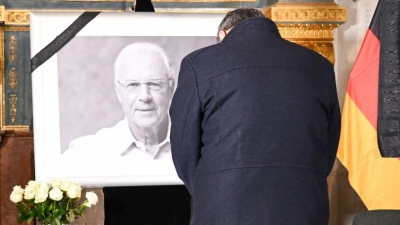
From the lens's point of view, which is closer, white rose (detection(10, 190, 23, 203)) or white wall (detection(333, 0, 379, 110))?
white rose (detection(10, 190, 23, 203))

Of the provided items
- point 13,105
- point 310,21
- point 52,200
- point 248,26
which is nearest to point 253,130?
point 248,26

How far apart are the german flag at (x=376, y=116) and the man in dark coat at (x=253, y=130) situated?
162 centimetres

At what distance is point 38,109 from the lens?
4207 mm

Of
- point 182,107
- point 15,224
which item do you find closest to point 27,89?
Answer: point 15,224

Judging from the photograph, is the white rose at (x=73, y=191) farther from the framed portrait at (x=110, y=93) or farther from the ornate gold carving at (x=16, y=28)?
the ornate gold carving at (x=16, y=28)

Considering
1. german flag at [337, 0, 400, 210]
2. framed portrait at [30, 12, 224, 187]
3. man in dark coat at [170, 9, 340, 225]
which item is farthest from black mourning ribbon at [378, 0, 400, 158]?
man in dark coat at [170, 9, 340, 225]

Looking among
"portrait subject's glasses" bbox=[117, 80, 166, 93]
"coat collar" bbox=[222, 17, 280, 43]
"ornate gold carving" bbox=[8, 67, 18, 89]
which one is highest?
"coat collar" bbox=[222, 17, 280, 43]

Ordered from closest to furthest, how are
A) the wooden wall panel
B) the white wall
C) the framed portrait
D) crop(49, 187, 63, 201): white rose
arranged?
crop(49, 187, 63, 201): white rose → the framed portrait → the wooden wall panel → the white wall

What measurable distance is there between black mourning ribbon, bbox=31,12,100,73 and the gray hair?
0.28m

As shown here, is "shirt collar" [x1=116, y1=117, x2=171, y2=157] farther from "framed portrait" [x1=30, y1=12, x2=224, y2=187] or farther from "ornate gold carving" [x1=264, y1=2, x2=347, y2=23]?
"ornate gold carving" [x1=264, y1=2, x2=347, y2=23]

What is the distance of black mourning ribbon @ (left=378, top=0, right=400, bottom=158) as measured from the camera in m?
4.01

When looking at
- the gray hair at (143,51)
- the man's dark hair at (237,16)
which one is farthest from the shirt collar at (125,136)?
the man's dark hair at (237,16)

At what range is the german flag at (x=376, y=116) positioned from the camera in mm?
4031

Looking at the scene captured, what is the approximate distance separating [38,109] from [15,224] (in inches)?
48.4
